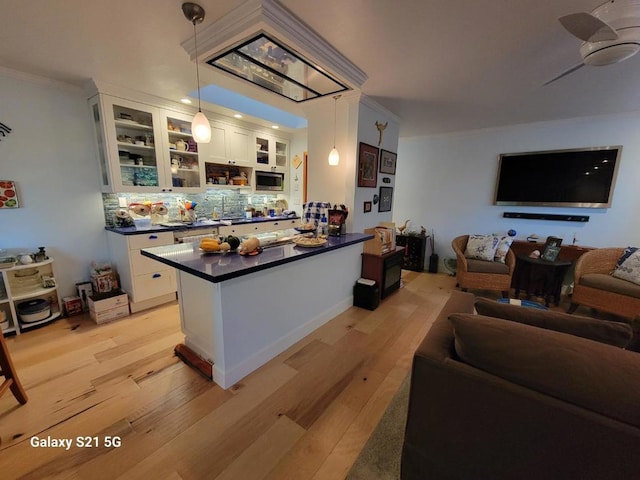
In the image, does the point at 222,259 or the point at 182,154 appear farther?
the point at 182,154

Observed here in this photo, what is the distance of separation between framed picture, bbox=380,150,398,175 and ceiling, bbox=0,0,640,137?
2.00 ft

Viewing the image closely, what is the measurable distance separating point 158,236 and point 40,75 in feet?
6.16

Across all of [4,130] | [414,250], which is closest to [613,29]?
[414,250]

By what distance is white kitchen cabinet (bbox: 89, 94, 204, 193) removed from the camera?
282 centimetres

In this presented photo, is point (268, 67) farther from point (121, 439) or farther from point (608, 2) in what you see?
point (121, 439)

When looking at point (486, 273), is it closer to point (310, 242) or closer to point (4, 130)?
point (310, 242)

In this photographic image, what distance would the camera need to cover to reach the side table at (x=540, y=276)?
3.15 meters

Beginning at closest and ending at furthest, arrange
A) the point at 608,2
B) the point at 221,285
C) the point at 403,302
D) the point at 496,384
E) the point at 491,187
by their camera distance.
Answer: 1. the point at 496,384
2. the point at 608,2
3. the point at 221,285
4. the point at 403,302
5. the point at 491,187

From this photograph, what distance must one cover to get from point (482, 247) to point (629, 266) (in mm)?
1333

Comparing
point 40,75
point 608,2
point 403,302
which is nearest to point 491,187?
point 403,302

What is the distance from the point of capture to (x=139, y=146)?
122 inches

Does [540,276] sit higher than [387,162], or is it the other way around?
[387,162]

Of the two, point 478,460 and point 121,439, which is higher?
point 478,460

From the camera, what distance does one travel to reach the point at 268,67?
2082 millimetres
